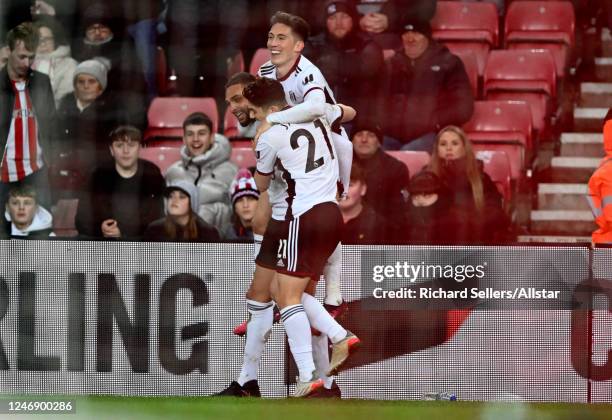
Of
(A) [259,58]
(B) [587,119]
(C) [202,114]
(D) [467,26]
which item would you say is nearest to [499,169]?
(B) [587,119]

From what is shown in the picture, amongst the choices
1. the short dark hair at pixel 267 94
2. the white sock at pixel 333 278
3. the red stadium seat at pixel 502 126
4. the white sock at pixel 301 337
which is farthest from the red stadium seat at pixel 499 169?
the white sock at pixel 301 337

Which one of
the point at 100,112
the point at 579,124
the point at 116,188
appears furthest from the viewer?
the point at 579,124

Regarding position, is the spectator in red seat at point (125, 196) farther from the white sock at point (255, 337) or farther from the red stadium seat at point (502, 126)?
the red stadium seat at point (502, 126)

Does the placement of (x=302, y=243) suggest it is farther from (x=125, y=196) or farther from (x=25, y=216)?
(x=25, y=216)

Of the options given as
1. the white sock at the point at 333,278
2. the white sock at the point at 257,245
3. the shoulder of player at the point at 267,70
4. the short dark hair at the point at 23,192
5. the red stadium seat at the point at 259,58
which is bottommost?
the white sock at the point at 333,278

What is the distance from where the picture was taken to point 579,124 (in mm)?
6797

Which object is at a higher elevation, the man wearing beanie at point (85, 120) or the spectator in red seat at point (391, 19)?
the spectator in red seat at point (391, 19)

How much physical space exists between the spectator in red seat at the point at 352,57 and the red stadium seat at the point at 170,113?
24.9 inches

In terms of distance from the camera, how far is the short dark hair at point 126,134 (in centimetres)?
583

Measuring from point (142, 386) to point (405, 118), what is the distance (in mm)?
1989

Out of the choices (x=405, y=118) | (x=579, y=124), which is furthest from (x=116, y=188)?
(x=579, y=124)

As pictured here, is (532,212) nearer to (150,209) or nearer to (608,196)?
(608,196)

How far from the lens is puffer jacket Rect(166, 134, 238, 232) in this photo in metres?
5.83

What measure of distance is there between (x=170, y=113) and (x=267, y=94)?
Result: 155cm
